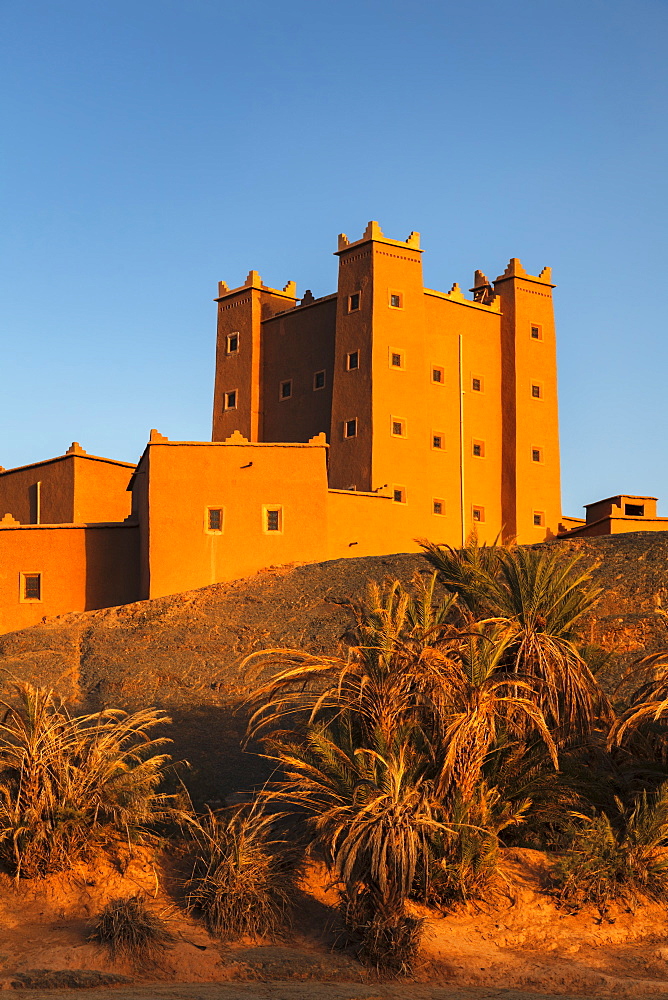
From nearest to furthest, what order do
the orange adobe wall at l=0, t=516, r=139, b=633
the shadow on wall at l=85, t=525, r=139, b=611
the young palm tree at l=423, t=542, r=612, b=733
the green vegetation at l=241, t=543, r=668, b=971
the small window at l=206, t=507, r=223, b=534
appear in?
the green vegetation at l=241, t=543, r=668, b=971, the young palm tree at l=423, t=542, r=612, b=733, the small window at l=206, t=507, r=223, b=534, the orange adobe wall at l=0, t=516, r=139, b=633, the shadow on wall at l=85, t=525, r=139, b=611

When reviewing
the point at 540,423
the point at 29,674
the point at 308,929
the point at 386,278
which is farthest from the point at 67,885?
the point at 540,423

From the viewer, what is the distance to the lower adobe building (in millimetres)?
38125

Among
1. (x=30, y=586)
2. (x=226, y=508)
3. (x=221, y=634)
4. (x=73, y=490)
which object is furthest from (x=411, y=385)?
(x=221, y=634)

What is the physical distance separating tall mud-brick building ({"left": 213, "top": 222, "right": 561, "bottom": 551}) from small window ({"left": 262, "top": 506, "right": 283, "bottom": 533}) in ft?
17.7

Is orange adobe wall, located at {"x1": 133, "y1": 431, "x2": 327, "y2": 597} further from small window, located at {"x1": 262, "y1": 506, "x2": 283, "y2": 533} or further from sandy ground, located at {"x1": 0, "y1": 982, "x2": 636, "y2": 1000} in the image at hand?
sandy ground, located at {"x1": 0, "y1": 982, "x2": 636, "y2": 1000}

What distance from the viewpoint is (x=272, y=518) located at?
127 ft

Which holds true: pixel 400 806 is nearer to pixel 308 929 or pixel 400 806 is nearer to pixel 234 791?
pixel 308 929

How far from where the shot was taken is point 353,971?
16.1 m

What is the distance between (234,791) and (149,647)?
38.8ft

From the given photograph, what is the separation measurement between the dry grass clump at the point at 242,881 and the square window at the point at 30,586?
2140 centimetres

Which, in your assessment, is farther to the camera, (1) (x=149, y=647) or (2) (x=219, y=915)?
(1) (x=149, y=647)

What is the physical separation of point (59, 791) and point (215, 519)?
20.3m

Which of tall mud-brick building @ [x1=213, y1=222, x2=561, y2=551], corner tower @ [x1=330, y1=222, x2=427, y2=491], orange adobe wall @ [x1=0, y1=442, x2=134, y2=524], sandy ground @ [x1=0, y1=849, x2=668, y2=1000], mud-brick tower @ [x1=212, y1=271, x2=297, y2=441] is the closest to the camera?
sandy ground @ [x1=0, y1=849, x2=668, y2=1000]

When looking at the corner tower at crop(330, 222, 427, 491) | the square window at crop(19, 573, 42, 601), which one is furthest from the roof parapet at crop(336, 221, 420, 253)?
the square window at crop(19, 573, 42, 601)
